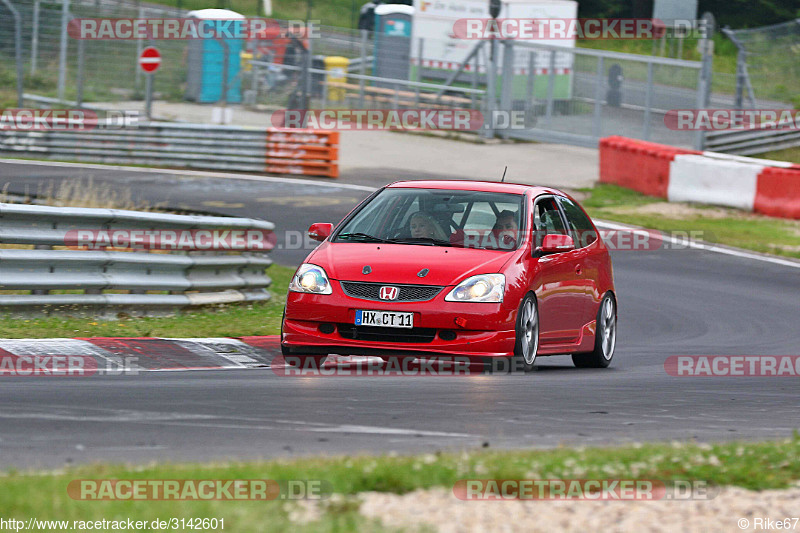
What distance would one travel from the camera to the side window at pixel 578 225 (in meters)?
11.3

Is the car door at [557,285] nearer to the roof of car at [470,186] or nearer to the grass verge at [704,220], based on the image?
the roof of car at [470,186]

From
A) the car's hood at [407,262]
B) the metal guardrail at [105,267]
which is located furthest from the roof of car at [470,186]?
the metal guardrail at [105,267]

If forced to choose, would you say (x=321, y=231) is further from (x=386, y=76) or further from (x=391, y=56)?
(x=391, y=56)

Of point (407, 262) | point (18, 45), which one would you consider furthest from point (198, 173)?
point (407, 262)

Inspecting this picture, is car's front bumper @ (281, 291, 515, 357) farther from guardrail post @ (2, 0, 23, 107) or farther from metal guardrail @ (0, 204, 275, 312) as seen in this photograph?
guardrail post @ (2, 0, 23, 107)

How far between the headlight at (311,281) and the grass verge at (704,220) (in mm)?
11834

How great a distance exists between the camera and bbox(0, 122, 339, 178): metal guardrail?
89.5 ft

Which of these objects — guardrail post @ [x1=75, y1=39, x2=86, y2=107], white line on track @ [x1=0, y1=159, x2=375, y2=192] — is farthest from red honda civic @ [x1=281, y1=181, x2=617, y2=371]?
guardrail post @ [x1=75, y1=39, x2=86, y2=107]

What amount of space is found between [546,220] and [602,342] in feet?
4.16

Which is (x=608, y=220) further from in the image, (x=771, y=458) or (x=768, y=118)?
(x=771, y=458)

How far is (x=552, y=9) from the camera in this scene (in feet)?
125

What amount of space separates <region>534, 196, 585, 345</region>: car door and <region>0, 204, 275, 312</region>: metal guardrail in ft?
11.6

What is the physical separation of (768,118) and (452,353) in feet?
70.3

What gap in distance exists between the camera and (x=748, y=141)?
1123 inches
